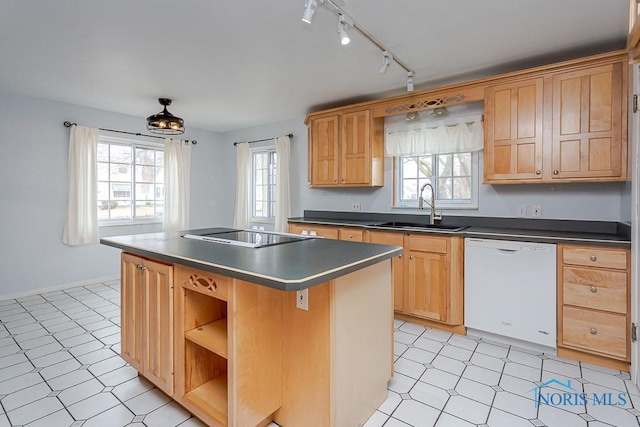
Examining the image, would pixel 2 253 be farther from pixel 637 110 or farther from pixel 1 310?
pixel 637 110

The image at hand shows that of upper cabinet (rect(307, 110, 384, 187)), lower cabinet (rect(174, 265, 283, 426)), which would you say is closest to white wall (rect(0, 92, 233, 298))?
upper cabinet (rect(307, 110, 384, 187))

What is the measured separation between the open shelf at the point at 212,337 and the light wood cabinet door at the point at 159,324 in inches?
5.7

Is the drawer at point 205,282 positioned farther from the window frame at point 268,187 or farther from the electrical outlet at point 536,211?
the window frame at point 268,187

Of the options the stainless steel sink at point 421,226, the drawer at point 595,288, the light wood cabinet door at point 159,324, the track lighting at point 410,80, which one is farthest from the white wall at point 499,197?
the light wood cabinet door at point 159,324

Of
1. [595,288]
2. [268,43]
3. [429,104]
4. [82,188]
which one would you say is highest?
[268,43]

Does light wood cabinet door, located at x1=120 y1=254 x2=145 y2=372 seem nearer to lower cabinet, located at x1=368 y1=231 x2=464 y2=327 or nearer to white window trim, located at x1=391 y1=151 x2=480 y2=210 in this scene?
lower cabinet, located at x1=368 y1=231 x2=464 y2=327

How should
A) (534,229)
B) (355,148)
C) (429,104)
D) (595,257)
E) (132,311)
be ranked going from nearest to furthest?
(132,311) < (595,257) < (534,229) < (429,104) < (355,148)

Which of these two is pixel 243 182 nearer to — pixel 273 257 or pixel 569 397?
pixel 273 257

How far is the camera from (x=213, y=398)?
5.44ft

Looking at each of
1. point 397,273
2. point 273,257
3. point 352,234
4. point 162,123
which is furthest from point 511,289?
point 162,123

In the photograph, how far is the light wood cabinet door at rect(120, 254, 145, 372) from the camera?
194 centimetres

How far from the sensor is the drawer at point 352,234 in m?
3.34

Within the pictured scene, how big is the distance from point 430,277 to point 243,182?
3464 mm

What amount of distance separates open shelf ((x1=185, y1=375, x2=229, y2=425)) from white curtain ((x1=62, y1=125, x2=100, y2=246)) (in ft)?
11.1
